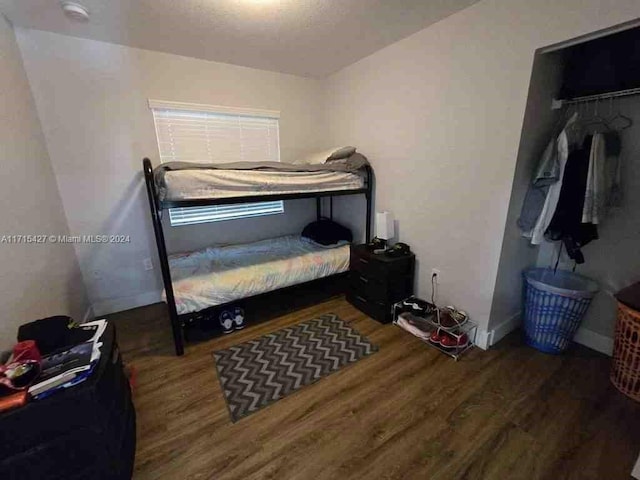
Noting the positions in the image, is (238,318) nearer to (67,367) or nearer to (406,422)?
(67,367)

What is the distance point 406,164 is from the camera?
7.63 ft

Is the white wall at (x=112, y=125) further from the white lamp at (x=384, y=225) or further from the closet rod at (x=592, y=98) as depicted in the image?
the closet rod at (x=592, y=98)

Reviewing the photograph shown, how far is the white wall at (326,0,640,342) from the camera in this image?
1528mm

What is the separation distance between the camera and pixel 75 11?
1676 millimetres

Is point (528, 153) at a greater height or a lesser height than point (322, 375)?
greater

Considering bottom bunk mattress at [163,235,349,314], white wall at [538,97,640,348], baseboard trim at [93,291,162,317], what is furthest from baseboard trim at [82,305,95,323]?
white wall at [538,97,640,348]

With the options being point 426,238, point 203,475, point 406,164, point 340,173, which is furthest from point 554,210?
point 203,475

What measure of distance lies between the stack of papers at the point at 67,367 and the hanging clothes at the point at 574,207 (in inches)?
105

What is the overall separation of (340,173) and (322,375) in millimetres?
1663

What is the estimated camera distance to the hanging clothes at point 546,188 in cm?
165

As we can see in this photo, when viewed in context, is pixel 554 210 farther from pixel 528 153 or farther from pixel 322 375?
pixel 322 375

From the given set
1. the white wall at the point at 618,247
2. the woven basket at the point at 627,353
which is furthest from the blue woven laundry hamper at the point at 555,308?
the woven basket at the point at 627,353

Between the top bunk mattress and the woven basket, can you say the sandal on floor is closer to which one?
the woven basket

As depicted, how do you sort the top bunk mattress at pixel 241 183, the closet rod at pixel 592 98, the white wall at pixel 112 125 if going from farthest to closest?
the white wall at pixel 112 125 < the top bunk mattress at pixel 241 183 < the closet rod at pixel 592 98
